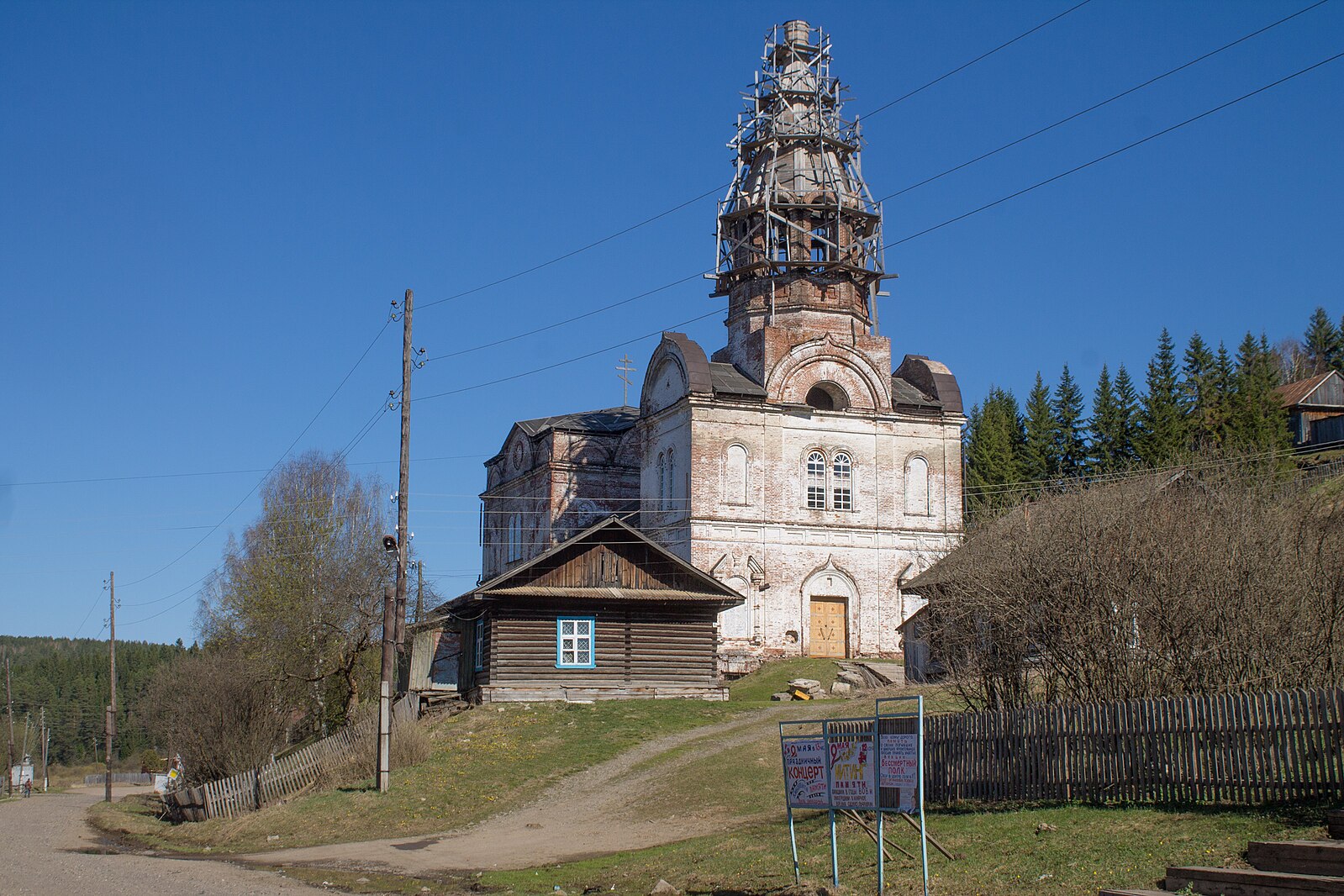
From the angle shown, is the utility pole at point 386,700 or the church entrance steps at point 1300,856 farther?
the utility pole at point 386,700

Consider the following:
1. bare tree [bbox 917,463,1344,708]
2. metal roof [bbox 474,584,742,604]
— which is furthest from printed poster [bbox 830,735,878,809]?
metal roof [bbox 474,584,742,604]

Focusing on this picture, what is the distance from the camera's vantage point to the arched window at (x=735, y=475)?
152 feet

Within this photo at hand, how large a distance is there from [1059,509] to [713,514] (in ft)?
82.0

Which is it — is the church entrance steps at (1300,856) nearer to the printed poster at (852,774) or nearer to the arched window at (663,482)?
the printed poster at (852,774)

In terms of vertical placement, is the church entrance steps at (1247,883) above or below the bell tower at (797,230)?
below

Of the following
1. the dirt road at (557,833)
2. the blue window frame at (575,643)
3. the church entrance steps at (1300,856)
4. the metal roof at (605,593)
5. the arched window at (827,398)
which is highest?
the arched window at (827,398)

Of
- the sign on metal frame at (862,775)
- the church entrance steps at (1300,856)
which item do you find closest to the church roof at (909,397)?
the sign on metal frame at (862,775)

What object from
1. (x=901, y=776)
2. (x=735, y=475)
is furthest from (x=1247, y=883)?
(x=735, y=475)

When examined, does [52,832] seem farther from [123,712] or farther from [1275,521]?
[123,712]

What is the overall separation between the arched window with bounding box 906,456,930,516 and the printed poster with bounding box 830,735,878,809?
34.4 metres

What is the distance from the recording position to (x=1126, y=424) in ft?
215

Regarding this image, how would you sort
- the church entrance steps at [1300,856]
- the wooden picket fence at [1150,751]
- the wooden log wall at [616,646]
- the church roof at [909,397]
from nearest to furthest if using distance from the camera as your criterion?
1. the church entrance steps at [1300,856]
2. the wooden picket fence at [1150,751]
3. the wooden log wall at [616,646]
4. the church roof at [909,397]

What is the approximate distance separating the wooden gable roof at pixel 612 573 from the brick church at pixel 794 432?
270 inches

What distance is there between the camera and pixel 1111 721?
16.8 meters
